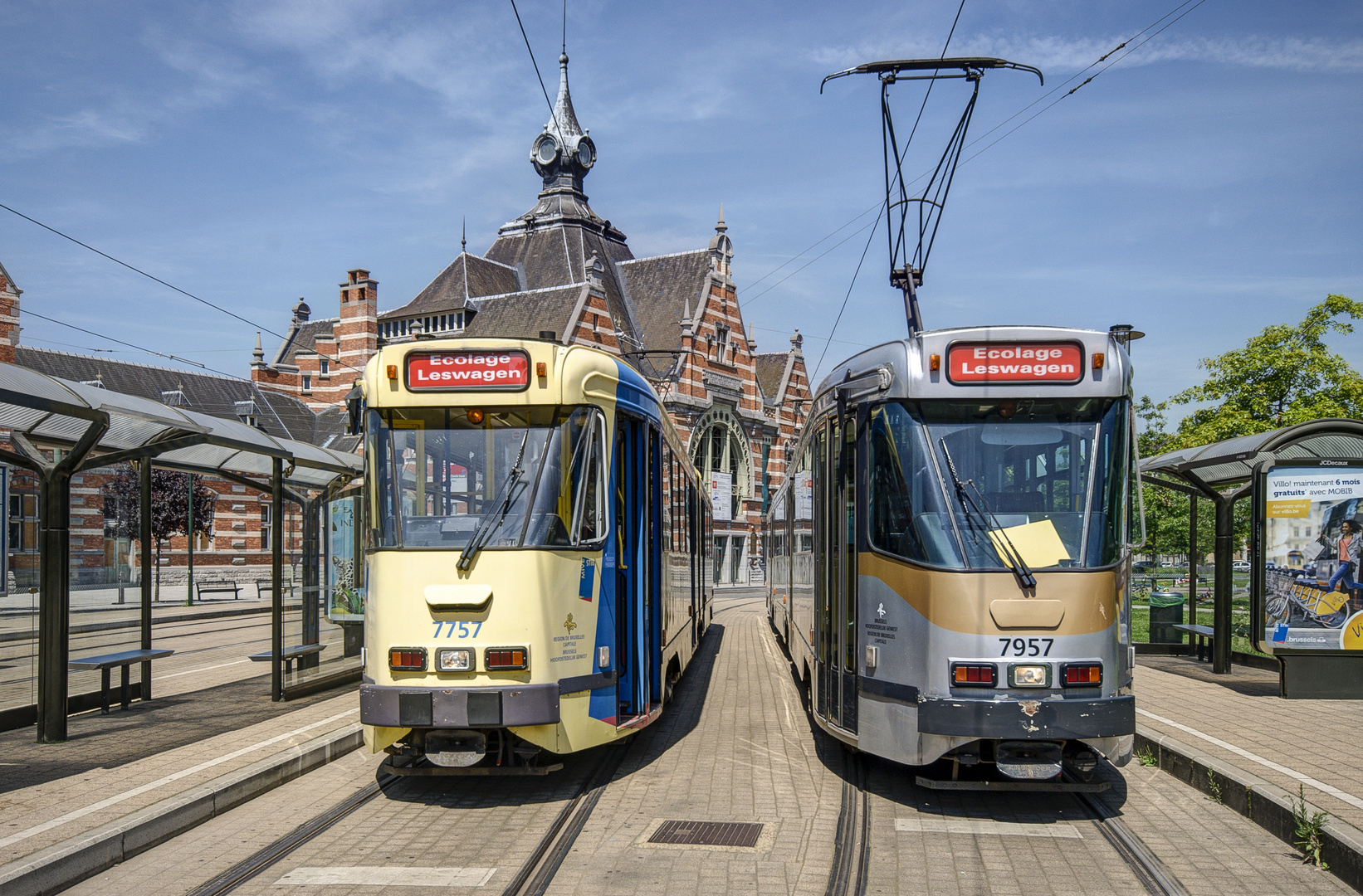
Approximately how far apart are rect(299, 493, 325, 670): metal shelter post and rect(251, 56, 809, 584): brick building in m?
32.4

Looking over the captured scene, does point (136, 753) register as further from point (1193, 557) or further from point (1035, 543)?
point (1193, 557)

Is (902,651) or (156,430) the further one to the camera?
(156,430)

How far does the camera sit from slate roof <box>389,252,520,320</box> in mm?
52344

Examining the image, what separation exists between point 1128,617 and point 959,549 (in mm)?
1249

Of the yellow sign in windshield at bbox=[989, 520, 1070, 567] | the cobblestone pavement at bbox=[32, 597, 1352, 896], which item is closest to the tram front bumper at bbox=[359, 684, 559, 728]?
the cobblestone pavement at bbox=[32, 597, 1352, 896]

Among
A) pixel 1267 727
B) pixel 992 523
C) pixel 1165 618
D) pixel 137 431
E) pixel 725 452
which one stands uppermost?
pixel 725 452

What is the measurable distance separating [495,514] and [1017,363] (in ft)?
11.3

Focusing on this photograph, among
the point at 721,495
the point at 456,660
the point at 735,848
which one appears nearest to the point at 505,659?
the point at 456,660

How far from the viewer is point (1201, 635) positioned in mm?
13312

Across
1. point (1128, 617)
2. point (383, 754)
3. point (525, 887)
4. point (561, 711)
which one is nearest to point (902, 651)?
point (1128, 617)

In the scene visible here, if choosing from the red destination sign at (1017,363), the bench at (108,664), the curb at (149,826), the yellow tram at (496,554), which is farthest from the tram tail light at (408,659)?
the bench at (108,664)

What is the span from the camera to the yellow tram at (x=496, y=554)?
6461 millimetres

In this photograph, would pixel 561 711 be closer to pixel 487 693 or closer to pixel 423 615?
pixel 487 693

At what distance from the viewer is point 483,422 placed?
6.90 m
